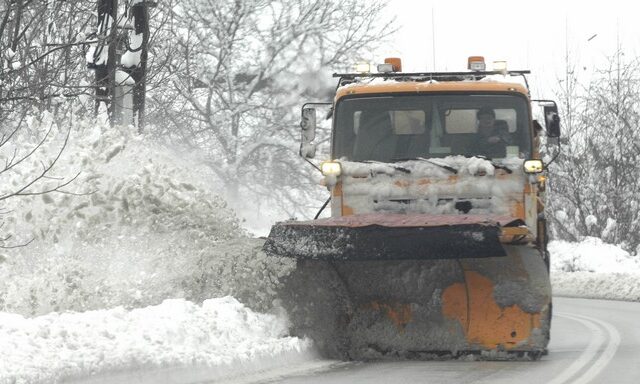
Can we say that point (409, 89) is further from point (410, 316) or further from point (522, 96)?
point (410, 316)

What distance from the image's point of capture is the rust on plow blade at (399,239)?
9.62 meters

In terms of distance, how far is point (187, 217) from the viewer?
15148mm

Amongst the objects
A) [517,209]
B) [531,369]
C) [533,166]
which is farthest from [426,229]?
[533,166]

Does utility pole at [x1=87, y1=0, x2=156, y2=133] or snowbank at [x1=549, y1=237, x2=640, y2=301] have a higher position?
utility pole at [x1=87, y1=0, x2=156, y2=133]

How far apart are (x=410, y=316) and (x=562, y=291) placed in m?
14.1

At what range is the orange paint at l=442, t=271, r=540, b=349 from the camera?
10.5 m

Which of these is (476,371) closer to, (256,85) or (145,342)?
(145,342)

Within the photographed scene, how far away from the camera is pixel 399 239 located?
9742mm

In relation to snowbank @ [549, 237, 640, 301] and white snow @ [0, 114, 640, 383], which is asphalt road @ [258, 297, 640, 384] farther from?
snowbank @ [549, 237, 640, 301]

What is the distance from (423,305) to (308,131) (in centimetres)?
233

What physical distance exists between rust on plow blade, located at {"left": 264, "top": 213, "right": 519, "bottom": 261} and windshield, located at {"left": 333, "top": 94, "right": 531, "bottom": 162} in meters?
1.53

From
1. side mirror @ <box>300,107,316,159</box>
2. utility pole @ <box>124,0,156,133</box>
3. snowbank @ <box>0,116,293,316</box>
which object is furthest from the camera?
utility pole @ <box>124,0,156,133</box>

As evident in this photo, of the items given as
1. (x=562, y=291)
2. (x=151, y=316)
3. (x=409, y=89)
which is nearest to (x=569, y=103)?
(x=562, y=291)

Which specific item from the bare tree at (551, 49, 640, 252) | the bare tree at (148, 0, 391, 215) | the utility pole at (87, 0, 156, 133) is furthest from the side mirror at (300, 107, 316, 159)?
the bare tree at (148, 0, 391, 215)
